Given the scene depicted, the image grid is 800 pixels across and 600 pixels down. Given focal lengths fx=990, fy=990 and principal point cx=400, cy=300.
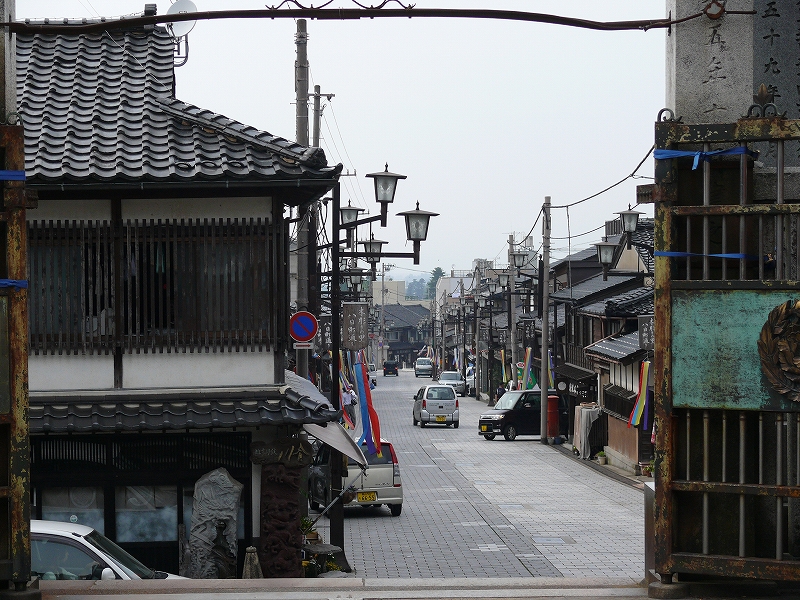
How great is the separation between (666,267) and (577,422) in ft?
101

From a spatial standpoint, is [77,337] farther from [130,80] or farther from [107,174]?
[130,80]

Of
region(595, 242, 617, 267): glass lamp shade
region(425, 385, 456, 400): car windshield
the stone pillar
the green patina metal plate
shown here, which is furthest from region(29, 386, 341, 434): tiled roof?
region(425, 385, 456, 400): car windshield

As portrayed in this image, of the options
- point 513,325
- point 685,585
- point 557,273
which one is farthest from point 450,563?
point 557,273

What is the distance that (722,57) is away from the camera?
8008 millimetres

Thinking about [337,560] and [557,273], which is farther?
[557,273]

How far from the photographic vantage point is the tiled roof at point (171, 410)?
518 inches

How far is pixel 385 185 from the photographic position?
19.2 meters

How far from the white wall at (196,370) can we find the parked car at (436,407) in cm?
3661

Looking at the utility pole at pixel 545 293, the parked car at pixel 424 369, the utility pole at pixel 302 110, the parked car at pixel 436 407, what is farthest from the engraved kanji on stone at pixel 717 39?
the parked car at pixel 424 369

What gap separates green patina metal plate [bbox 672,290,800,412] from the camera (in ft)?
23.9

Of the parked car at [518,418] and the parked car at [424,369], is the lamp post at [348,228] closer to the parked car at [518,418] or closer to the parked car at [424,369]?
the parked car at [518,418]

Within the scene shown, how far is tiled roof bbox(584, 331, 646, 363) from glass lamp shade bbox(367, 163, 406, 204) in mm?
13475

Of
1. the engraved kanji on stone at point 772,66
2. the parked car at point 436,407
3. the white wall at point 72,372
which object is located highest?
the engraved kanji on stone at point 772,66

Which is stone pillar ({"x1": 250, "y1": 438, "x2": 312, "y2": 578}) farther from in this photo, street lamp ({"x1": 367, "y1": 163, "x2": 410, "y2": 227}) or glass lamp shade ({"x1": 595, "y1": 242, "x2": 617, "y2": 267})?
glass lamp shade ({"x1": 595, "y1": 242, "x2": 617, "y2": 267})
